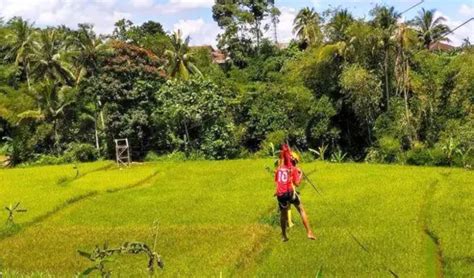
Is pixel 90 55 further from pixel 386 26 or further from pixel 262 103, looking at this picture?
pixel 386 26

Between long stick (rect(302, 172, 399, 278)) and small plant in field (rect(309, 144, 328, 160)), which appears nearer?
long stick (rect(302, 172, 399, 278))

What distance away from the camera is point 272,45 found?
3972 cm

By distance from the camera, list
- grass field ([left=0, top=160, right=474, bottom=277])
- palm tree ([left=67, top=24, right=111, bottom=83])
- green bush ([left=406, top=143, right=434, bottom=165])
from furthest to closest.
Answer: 1. palm tree ([left=67, top=24, right=111, bottom=83])
2. green bush ([left=406, top=143, right=434, bottom=165])
3. grass field ([left=0, top=160, right=474, bottom=277])

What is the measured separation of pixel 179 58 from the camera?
116 feet

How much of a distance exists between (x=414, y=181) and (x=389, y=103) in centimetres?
1029

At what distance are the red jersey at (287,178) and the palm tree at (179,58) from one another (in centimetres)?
2674

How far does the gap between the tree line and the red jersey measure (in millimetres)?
18158

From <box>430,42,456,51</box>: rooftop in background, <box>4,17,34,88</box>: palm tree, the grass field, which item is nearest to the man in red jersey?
the grass field

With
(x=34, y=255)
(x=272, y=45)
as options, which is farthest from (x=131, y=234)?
(x=272, y=45)

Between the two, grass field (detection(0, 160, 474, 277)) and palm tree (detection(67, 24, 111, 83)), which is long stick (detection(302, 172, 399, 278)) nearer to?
grass field (detection(0, 160, 474, 277))

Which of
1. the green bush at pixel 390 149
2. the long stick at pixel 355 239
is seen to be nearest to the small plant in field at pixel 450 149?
the green bush at pixel 390 149

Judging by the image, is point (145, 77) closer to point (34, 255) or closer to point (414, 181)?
point (414, 181)

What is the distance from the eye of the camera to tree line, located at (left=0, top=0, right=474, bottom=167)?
2803 cm

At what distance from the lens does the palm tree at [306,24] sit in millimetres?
38500
